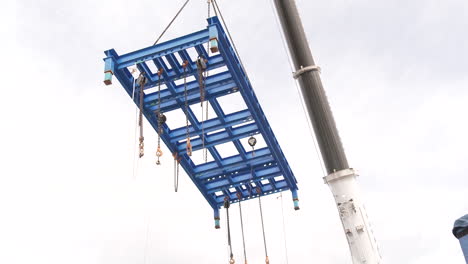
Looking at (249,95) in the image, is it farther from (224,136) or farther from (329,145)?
(329,145)

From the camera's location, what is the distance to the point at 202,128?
51.8 feet

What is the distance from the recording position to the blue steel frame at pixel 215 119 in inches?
548

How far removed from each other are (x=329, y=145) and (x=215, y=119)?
18.1ft

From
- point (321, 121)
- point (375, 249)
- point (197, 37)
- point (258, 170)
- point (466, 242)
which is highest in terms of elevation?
point (197, 37)

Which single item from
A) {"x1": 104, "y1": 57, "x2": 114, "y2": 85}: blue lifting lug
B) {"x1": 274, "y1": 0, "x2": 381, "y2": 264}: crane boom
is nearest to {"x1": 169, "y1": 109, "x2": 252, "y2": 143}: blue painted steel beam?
{"x1": 274, "y1": 0, "x2": 381, "y2": 264}: crane boom

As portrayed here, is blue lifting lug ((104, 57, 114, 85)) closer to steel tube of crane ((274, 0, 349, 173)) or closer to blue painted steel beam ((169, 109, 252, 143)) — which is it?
blue painted steel beam ((169, 109, 252, 143))

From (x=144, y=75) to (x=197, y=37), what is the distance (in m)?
2.43

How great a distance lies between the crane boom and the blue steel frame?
77.5 inches

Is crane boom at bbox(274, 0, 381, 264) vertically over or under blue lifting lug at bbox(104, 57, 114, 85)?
under

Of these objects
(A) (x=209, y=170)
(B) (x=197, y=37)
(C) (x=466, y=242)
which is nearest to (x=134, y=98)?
(B) (x=197, y=37)

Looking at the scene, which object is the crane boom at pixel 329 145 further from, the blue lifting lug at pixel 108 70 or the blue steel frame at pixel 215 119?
the blue lifting lug at pixel 108 70

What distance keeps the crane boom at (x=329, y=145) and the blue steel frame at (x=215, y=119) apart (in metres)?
1.97

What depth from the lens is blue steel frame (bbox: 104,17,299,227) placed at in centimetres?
1391

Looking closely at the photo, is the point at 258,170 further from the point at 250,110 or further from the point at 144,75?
the point at 144,75
